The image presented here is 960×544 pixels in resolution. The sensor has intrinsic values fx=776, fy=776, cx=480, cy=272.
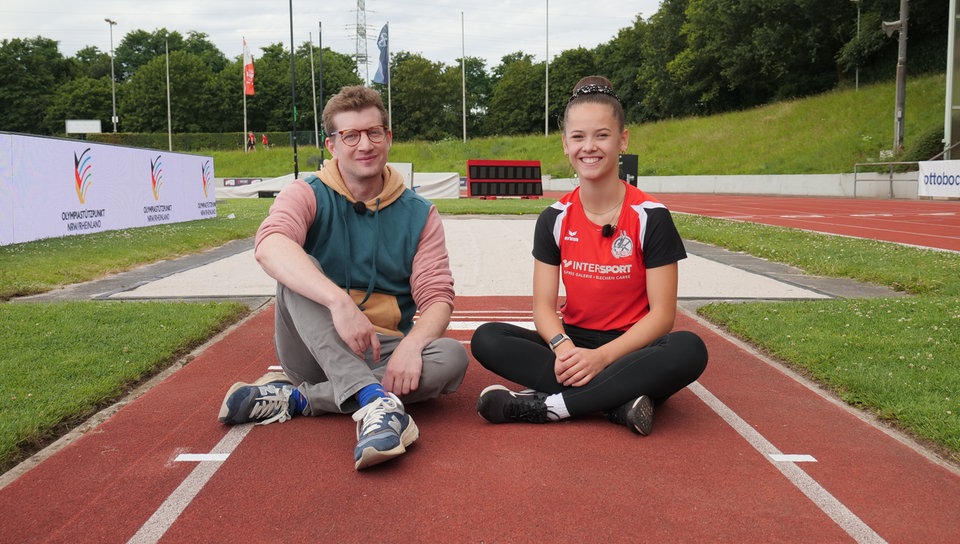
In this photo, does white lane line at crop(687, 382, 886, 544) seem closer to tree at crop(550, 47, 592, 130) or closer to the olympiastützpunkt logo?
the olympiastützpunkt logo

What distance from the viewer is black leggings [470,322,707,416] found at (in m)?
3.53

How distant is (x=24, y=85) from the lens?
8256 centimetres

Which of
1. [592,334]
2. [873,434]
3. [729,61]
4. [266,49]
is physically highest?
[266,49]

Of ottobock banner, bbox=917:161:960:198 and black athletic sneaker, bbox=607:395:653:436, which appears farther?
ottobock banner, bbox=917:161:960:198

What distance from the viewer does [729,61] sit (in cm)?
5584

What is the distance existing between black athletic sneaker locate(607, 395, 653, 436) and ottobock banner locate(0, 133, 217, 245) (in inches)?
458

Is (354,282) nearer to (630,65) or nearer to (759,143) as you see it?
(759,143)

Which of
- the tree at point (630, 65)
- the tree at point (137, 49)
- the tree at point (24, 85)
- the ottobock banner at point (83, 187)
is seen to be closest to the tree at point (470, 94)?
the tree at point (630, 65)

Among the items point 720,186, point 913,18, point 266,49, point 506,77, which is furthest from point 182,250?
point 266,49

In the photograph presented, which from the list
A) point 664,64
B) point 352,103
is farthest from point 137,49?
point 352,103

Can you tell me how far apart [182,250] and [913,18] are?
4391 centimetres

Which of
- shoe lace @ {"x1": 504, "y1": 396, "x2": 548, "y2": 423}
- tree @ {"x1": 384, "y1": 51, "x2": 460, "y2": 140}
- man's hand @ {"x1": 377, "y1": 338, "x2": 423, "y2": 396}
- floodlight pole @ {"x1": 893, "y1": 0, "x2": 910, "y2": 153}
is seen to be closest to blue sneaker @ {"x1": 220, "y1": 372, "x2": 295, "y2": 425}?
man's hand @ {"x1": 377, "y1": 338, "x2": 423, "y2": 396}

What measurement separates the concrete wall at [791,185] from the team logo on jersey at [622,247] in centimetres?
2895

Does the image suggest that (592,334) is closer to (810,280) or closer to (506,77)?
(810,280)
